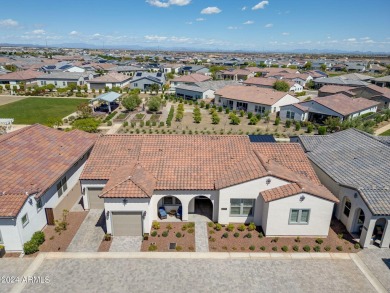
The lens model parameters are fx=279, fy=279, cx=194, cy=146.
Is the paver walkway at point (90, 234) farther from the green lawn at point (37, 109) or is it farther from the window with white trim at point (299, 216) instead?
the green lawn at point (37, 109)

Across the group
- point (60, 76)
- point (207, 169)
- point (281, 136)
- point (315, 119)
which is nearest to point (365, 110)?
point (315, 119)

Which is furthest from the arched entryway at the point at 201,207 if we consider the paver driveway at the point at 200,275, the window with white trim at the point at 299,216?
the window with white trim at the point at 299,216

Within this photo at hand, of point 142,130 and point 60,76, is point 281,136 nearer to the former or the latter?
point 142,130

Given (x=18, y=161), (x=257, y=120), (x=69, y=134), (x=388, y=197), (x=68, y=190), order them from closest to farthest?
1. (x=388, y=197)
2. (x=18, y=161)
3. (x=68, y=190)
4. (x=69, y=134)
5. (x=257, y=120)

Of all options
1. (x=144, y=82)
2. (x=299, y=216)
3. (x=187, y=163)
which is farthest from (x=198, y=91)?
(x=299, y=216)

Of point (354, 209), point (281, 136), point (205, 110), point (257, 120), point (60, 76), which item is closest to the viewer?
point (354, 209)

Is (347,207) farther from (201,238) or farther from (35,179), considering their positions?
(35,179)

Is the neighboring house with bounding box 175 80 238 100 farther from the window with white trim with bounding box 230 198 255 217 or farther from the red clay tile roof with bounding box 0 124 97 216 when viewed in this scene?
the window with white trim with bounding box 230 198 255 217

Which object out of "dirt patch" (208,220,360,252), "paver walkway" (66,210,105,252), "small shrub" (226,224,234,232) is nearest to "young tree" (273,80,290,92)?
"dirt patch" (208,220,360,252)
